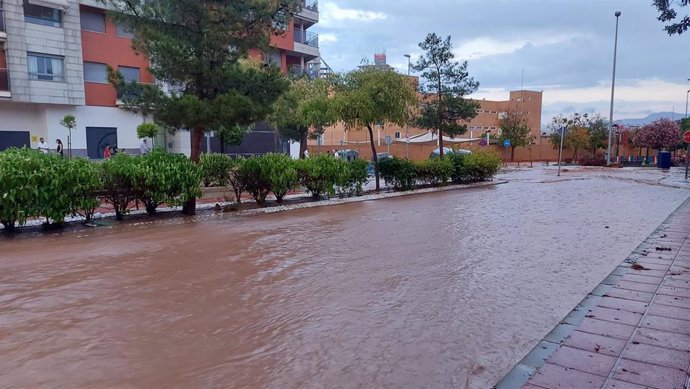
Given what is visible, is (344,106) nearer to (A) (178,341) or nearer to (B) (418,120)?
(B) (418,120)

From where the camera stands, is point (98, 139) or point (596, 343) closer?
point (596, 343)

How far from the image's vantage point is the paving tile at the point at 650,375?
334cm

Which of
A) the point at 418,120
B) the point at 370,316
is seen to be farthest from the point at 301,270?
the point at 418,120

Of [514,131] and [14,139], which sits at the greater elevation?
[514,131]

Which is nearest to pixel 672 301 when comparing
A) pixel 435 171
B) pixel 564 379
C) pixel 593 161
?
pixel 564 379

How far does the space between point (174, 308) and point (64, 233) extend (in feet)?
17.5

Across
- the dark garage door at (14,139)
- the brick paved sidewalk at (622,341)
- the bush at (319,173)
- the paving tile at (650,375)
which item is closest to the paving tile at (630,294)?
the brick paved sidewalk at (622,341)

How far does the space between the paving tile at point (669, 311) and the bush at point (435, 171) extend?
14.3m

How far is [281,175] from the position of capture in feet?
42.9

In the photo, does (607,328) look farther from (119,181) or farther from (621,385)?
(119,181)

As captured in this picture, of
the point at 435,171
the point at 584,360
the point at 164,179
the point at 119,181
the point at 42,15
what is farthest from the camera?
the point at 42,15

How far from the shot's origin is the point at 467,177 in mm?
22406

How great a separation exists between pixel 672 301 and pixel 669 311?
1.23ft

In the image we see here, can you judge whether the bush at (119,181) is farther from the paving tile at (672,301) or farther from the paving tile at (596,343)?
the paving tile at (672,301)
